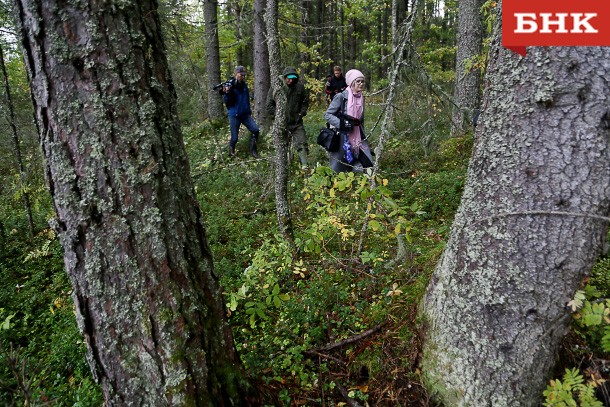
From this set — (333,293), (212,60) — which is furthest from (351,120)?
(212,60)

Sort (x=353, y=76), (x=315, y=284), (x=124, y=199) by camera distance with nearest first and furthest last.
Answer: (x=124, y=199)
(x=315, y=284)
(x=353, y=76)

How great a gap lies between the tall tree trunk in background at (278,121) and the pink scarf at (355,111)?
5.14 feet

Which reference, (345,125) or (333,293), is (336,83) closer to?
(345,125)

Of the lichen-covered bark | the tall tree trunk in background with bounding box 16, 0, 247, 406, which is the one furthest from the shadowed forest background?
the tall tree trunk in background with bounding box 16, 0, 247, 406

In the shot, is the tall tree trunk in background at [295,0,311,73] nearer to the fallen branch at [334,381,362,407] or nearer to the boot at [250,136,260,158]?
the boot at [250,136,260,158]

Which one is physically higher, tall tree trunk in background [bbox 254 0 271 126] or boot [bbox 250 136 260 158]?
tall tree trunk in background [bbox 254 0 271 126]

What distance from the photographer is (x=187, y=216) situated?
1.95m

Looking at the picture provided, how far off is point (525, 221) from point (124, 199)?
202 cm

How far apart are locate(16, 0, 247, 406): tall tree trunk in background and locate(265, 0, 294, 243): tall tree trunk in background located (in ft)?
8.04

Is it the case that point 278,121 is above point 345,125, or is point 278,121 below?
above

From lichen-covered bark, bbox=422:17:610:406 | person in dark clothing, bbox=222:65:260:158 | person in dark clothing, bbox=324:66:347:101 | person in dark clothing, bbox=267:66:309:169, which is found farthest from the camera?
person in dark clothing, bbox=324:66:347:101

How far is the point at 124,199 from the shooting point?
1755 mm

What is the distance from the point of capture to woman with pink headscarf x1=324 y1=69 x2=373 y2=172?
18.8 feet

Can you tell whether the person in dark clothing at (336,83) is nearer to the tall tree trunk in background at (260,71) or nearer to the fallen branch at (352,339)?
the tall tree trunk in background at (260,71)
